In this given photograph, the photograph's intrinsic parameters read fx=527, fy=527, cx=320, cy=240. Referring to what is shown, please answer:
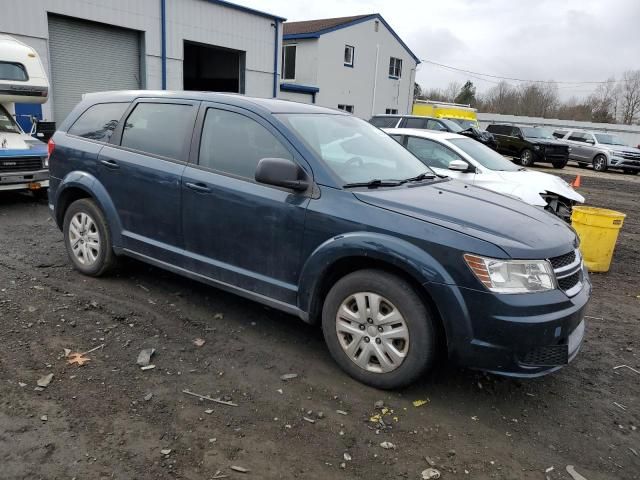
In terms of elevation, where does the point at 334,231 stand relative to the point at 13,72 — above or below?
below

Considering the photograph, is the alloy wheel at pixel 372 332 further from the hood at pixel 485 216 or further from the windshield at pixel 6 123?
the windshield at pixel 6 123

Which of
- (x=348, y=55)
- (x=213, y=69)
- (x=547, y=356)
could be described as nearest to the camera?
(x=547, y=356)

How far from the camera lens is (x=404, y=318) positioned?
3285mm

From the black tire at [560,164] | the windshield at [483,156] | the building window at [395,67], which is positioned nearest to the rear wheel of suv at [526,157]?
the black tire at [560,164]

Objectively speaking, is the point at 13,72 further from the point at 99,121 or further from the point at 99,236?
the point at 99,236

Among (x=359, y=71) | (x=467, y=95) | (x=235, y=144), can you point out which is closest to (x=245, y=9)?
(x=359, y=71)

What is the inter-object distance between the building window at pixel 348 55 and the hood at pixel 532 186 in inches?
954

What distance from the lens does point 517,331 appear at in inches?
120

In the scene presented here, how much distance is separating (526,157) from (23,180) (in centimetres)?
1987

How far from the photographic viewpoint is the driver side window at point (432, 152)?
318 inches

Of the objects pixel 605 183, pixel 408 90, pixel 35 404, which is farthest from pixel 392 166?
pixel 408 90

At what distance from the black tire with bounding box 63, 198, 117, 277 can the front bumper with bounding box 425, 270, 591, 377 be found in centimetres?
324

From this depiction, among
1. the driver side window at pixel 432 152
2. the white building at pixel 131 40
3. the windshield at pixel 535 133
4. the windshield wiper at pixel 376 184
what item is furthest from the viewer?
the windshield at pixel 535 133

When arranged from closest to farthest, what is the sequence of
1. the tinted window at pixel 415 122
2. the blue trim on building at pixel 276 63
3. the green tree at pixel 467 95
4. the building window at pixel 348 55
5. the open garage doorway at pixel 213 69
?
the tinted window at pixel 415 122 → the blue trim on building at pixel 276 63 → the open garage doorway at pixel 213 69 → the building window at pixel 348 55 → the green tree at pixel 467 95
